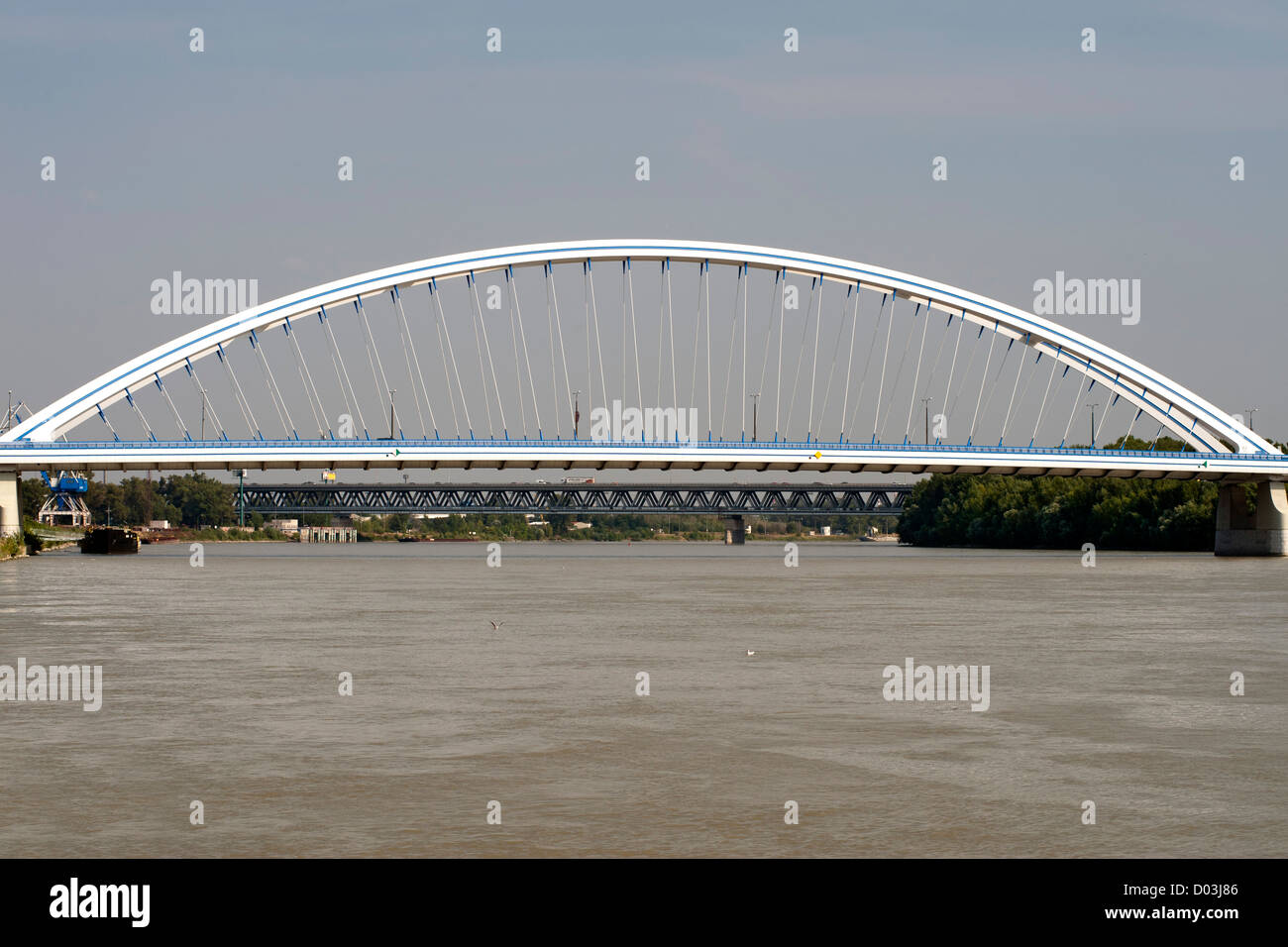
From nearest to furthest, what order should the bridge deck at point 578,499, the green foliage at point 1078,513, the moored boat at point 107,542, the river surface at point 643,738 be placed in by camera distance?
the river surface at point 643,738, the moored boat at point 107,542, the green foliage at point 1078,513, the bridge deck at point 578,499

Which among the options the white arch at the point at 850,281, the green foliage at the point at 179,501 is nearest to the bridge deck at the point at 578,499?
the green foliage at the point at 179,501

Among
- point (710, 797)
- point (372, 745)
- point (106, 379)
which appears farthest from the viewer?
point (106, 379)

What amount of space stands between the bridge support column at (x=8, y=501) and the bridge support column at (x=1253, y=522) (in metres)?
70.9

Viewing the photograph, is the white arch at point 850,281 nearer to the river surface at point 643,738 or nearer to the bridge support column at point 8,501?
the bridge support column at point 8,501

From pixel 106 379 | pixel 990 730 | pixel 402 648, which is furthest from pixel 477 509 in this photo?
pixel 990 730

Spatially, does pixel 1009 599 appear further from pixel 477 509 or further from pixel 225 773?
pixel 477 509

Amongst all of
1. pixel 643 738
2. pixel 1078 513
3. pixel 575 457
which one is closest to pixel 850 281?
pixel 575 457

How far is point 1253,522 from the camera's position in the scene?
295ft

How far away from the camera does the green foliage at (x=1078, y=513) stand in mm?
97375

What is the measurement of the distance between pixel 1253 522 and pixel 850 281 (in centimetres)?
2957

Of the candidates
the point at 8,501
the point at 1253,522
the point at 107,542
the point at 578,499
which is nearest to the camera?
the point at 8,501

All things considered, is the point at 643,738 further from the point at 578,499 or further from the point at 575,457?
the point at 578,499
